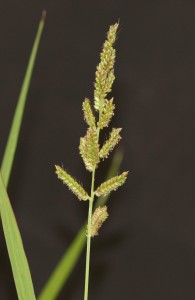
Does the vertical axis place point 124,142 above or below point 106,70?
above

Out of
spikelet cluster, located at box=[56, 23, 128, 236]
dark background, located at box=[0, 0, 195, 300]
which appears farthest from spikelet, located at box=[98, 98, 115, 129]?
dark background, located at box=[0, 0, 195, 300]

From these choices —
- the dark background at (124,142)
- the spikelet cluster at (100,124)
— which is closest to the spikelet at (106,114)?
the spikelet cluster at (100,124)

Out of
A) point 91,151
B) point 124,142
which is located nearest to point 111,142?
point 91,151

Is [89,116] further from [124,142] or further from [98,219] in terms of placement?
[124,142]

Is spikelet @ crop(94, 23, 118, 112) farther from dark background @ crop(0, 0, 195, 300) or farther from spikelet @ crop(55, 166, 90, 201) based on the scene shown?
dark background @ crop(0, 0, 195, 300)

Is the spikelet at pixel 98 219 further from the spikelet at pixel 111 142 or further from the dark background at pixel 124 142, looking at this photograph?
the dark background at pixel 124 142

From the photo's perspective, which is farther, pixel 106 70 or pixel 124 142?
pixel 124 142
